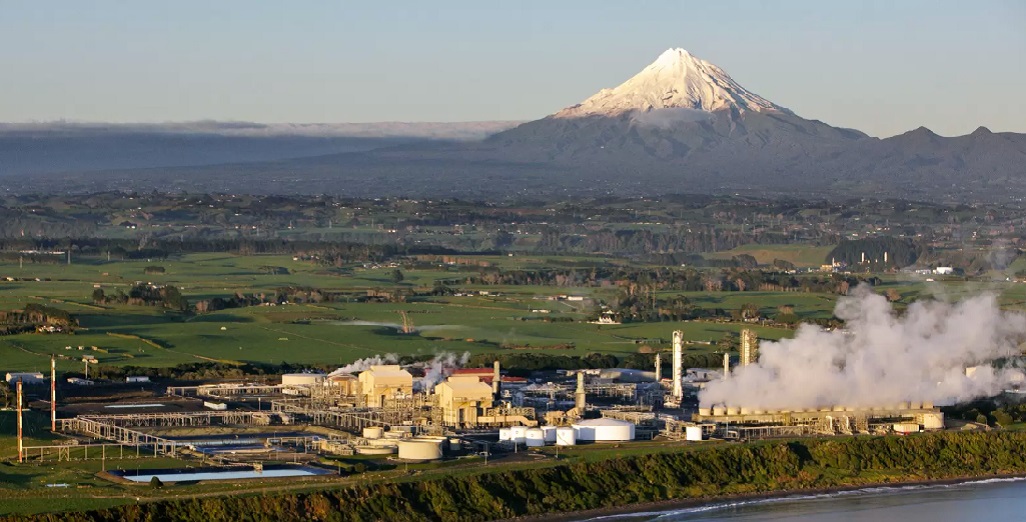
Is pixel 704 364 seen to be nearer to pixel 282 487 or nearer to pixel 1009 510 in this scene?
pixel 1009 510

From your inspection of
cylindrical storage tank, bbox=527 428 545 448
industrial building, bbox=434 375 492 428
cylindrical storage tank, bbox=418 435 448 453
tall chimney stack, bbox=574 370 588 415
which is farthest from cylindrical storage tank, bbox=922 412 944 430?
cylindrical storage tank, bbox=418 435 448 453

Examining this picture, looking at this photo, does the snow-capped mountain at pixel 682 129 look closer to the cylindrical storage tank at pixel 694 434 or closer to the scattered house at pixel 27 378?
the scattered house at pixel 27 378

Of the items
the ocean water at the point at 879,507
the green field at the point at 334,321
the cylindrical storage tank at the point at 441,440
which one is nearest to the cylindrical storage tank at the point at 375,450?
the cylindrical storage tank at the point at 441,440

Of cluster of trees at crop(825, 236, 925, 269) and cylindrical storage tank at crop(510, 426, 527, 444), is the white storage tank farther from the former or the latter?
cluster of trees at crop(825, 236, 925, 269)

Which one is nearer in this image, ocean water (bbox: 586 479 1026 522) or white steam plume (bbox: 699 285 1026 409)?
ocean water (bbox: 586 479 1026 522)

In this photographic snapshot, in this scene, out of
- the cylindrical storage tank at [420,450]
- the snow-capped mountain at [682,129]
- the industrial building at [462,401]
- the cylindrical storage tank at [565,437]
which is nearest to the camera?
the cylindrical storage tank at [420,450]

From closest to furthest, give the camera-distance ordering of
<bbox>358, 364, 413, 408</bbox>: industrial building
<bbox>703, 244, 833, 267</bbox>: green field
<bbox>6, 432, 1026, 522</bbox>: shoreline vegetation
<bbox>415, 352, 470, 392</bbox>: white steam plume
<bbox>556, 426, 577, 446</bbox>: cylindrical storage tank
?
1. <bbox>6, 432, 1026, 522</bbox>: shoreline vegetation
2. <bbox>556, 426, 577, 446</bbox>: cylindrical storage tank
3. <bbox>358, 364, 413, 408</bbox>: industrial building
4. <bbox>415, 352, 470, 392</bbox>: white steam plume
5. <bbox>703, 244, 833, 267</bbox>: green field
